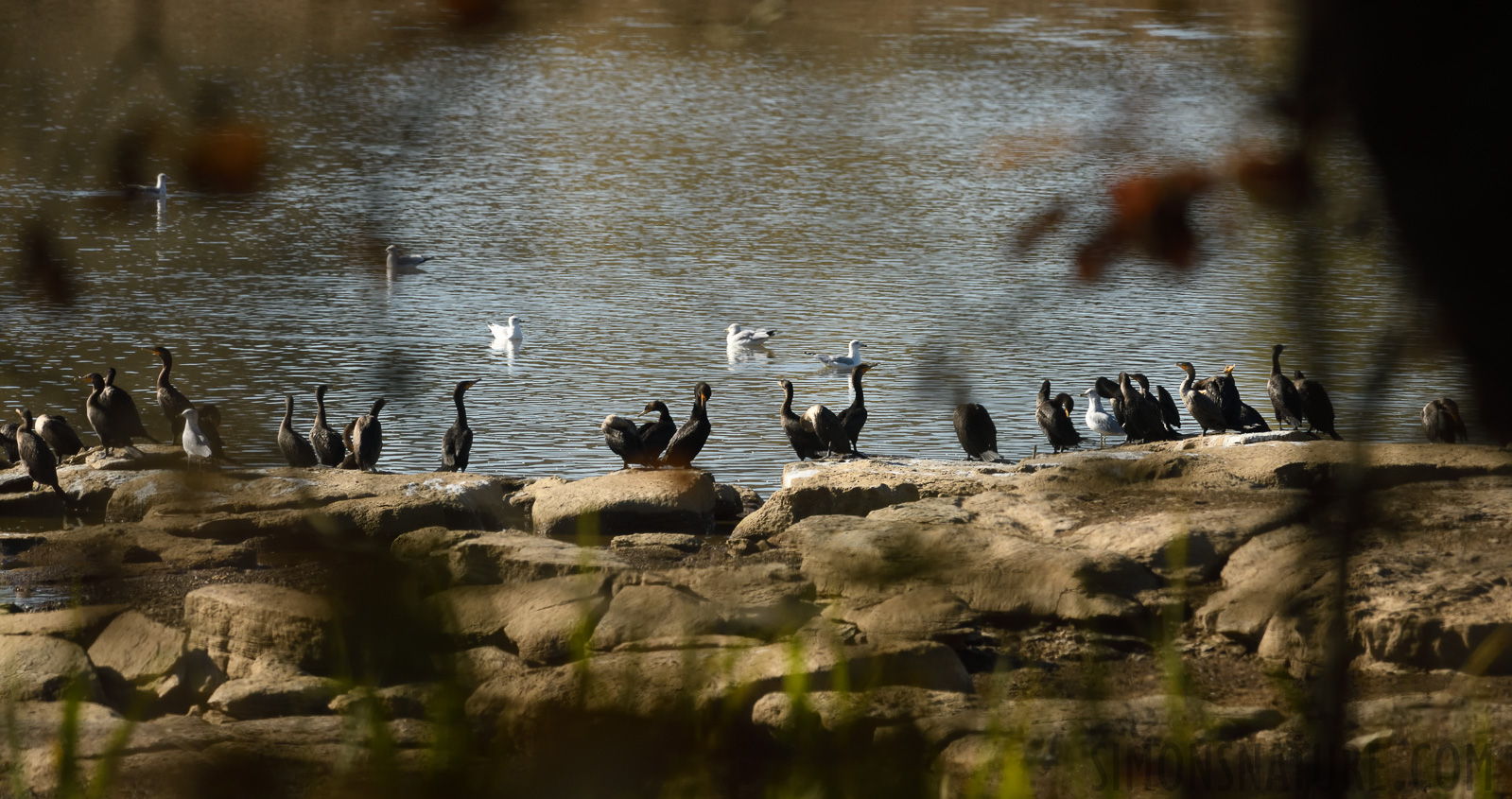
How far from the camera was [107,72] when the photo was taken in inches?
82.8

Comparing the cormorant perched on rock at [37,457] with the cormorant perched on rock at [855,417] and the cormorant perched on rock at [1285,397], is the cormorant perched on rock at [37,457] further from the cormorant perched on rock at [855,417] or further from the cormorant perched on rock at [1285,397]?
the cormorant perched on rock at [1285,397]

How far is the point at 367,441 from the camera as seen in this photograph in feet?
31.8

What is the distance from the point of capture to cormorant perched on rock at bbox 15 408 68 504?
904 cm

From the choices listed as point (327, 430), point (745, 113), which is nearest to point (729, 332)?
point (327, 430)

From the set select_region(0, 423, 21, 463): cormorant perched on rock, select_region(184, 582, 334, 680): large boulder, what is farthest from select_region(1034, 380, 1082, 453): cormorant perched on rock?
select_region(0, 423, 21, 463): cormorant perched on rock

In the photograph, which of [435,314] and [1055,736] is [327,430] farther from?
[1055,736]

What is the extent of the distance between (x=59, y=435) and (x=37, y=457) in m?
1.26

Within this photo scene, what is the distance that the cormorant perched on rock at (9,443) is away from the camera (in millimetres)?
10023

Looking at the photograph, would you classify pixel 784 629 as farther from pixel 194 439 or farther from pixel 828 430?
pixel 194 439

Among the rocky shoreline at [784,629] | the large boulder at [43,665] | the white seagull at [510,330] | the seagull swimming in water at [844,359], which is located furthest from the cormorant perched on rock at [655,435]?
the large boulder at [43,665]

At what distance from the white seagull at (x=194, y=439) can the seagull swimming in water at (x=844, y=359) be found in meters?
5.72

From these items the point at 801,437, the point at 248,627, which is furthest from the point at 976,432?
the point at 248,627

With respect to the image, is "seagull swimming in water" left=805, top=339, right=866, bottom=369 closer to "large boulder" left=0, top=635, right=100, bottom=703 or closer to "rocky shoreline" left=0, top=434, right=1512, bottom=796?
"rocky shoreline" left=0, top=434, right=1512, bottom=796

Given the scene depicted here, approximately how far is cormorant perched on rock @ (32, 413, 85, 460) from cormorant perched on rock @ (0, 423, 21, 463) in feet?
0.58
